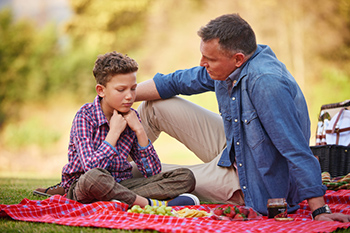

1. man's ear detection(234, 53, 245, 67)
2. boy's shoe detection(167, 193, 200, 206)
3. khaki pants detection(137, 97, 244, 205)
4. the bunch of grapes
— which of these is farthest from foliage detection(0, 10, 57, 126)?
the bunch of grapes

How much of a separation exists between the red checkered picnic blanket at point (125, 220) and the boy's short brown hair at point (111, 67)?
3.21 ft

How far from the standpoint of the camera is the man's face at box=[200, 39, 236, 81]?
116 inches

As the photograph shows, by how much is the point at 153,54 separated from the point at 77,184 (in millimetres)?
9780

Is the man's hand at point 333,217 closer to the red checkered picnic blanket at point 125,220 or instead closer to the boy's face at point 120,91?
the red checkered picnic blanket at point 125,220

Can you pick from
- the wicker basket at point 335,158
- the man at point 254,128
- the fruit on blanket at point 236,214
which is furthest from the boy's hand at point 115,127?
the wicker basket at point 335,158

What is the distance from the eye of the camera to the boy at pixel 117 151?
290 centimetres

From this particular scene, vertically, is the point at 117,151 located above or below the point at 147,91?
below

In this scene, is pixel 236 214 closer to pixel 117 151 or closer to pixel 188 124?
pixel 117 151

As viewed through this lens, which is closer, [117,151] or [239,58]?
[239,58]

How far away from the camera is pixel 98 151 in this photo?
9.71ft

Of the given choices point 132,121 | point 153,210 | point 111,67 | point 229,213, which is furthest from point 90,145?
point 229,213

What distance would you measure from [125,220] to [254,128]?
3.36ft

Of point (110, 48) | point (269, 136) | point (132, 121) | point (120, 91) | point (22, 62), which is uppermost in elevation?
point (110, 48)

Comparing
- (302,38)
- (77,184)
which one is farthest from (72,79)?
(77,184)
